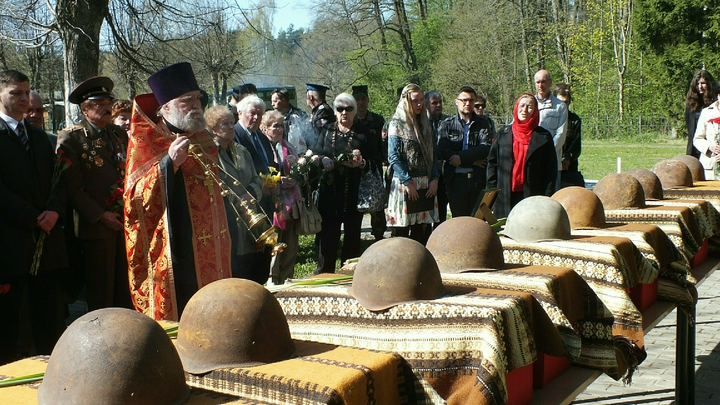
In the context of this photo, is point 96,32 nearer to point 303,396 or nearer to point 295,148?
point 295,148

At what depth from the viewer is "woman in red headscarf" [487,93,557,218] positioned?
7.50 m

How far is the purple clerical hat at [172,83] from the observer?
457 centimetres

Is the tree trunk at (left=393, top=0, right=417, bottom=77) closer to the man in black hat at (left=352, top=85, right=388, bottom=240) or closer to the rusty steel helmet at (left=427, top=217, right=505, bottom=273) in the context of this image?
the man in black hat at (left=352, top=85, right=388, bottom=240)

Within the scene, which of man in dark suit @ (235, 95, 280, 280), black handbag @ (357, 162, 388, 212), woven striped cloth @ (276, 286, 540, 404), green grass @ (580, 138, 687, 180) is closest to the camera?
woven striped cloth @ (276, 286, 540, 404)

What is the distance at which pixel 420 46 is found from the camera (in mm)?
40406

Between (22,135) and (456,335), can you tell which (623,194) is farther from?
(22,135)

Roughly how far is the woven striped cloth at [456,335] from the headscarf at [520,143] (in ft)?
15.0

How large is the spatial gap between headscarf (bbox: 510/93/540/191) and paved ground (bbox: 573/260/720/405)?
188cm

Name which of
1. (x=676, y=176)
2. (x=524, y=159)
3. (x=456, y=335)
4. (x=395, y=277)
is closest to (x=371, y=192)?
(x=524, y=159)

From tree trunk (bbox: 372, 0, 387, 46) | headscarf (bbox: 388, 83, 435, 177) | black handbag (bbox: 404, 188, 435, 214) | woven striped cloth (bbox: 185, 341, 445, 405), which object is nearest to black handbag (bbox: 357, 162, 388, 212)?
black handbag (bbox: 404, 188, 435, 214)

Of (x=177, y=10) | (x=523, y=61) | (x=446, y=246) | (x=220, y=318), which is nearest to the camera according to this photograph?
(x=220, y=318)

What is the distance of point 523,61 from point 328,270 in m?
34.8

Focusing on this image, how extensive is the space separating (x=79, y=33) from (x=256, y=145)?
10.8 ft

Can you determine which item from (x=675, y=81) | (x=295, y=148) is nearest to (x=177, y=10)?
(x=295, y=148)
